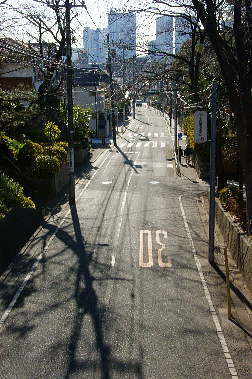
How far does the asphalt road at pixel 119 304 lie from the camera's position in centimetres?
929

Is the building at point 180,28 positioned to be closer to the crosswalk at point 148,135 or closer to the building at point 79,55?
the building at point 79,55

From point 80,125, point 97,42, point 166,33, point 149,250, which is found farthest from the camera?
point 80,125

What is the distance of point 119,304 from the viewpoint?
39.6 ft

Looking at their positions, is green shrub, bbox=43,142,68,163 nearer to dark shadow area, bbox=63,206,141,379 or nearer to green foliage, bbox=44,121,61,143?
green foliage, bbox=44,121,61,143

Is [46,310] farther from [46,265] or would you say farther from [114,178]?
[114,178]

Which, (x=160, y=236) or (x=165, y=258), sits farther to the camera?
(x=160, y=236)

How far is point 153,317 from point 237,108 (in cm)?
725

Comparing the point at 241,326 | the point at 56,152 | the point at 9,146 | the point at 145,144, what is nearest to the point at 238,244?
the point at 241,326

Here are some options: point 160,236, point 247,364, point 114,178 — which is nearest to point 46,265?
point 160,236

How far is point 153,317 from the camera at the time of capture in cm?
1132

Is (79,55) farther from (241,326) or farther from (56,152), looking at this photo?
(241,326)

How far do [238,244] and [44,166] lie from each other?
42.3 ft

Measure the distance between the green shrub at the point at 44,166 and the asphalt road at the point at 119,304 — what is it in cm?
299

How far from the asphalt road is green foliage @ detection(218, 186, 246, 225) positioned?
156cm
